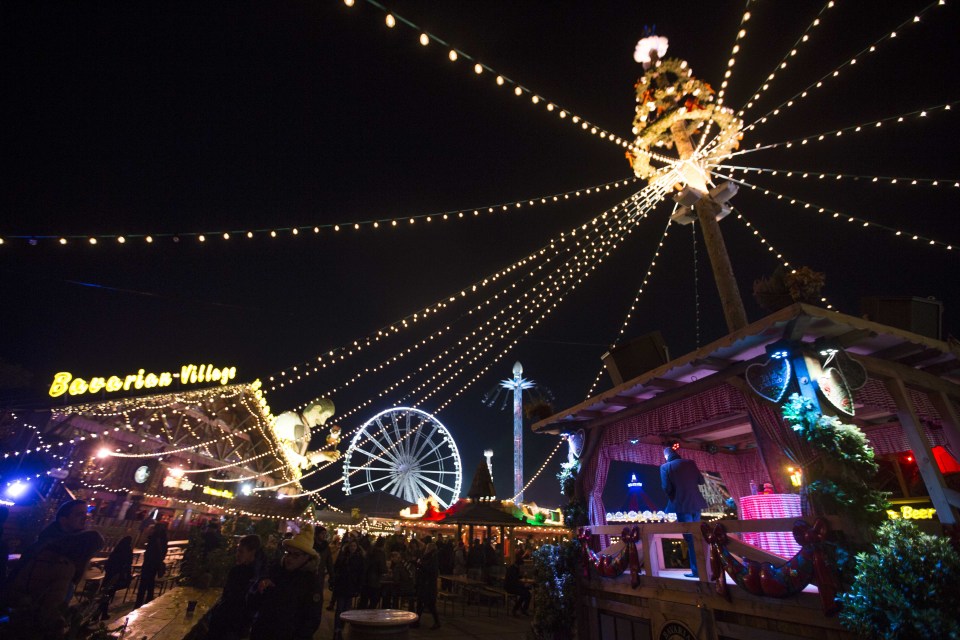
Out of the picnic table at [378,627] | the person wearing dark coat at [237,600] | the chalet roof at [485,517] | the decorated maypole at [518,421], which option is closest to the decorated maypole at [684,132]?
the picnic table at [378,627]

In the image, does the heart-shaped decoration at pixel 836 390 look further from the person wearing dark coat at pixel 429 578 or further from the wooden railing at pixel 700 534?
the person wearing dark coat at pixel 429 578

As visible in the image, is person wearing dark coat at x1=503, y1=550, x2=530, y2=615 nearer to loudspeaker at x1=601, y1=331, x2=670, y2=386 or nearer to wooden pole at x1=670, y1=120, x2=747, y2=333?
loudspeaker at x1=601, y1=331, x2=670, y2=386

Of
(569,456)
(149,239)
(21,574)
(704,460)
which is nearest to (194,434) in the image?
(149,239)

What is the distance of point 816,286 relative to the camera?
4242 mm

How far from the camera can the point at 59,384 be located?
10.1 meters

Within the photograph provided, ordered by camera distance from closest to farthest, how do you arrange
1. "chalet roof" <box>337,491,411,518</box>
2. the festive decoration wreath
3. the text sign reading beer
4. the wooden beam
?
1. the wooden beam
2. the festive decoration wreath
3. the text sign reading beer
4. "chalet roof" <box>337,491,411,518</box>

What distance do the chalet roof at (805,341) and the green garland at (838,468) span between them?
2.39ft

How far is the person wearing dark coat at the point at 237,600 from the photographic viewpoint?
160 inches

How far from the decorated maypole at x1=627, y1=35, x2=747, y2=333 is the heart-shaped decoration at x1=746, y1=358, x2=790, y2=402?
3.15 m

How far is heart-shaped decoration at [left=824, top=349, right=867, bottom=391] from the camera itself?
4.11 m

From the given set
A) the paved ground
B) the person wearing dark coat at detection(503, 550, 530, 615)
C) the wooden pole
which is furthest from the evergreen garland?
the person wearing dark coat at detection(503, 550, 530, 615)

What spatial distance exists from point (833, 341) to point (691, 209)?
14.7 feet

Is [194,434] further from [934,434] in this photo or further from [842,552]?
[934,434]

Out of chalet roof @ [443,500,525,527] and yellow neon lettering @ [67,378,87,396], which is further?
chalet roof @ [443,500,525,527]
